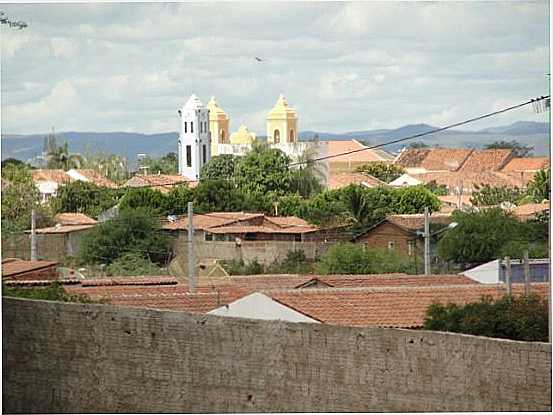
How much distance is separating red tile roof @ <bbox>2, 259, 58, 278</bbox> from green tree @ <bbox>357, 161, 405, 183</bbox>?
1.69 meters

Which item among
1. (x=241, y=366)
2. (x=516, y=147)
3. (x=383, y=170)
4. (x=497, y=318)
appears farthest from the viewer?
(x=383, y=170)

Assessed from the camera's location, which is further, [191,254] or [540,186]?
[191,254]

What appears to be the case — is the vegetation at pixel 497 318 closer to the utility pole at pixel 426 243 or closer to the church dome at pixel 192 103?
the utility pole at pixel 426 243

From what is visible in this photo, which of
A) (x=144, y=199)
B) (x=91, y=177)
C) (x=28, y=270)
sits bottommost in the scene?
(x=28, y=270)

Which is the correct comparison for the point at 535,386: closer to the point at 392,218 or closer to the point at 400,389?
the point at 400,389

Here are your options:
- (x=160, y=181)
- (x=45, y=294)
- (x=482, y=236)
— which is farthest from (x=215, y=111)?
(x=482, y=236)

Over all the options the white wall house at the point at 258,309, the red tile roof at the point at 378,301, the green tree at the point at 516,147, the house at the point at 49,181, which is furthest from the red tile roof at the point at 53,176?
the green tree at the point at 516,147

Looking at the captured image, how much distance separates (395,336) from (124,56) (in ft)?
6.55

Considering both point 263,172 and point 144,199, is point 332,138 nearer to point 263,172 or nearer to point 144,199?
point 263,172

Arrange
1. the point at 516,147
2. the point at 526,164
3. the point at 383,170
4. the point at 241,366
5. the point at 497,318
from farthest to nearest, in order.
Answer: the point at 383,170
the point at 526,164
the point at 516,147
the point at 497,318
the point at 241,366

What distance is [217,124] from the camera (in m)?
6.17

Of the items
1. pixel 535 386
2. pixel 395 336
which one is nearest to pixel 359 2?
pixel 395 336

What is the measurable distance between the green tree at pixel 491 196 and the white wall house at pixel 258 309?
1095 mm

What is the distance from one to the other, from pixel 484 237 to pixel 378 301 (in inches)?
26.2
